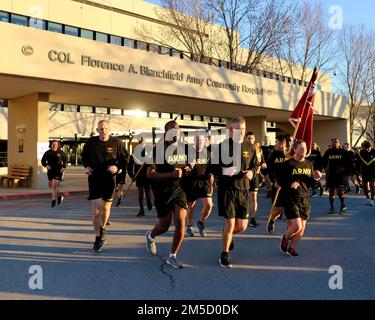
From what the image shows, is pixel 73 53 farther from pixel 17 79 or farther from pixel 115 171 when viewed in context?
pixel 115 171

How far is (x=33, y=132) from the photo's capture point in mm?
15820

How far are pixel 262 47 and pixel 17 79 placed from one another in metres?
19.9

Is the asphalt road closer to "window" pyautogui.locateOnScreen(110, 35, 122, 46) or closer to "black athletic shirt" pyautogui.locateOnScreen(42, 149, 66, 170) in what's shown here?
"black athletic shirt" pyautogui.locateOnScreen(42, 149, 66, 170)

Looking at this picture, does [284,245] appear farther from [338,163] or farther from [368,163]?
[368,163]

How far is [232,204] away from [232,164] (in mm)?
563

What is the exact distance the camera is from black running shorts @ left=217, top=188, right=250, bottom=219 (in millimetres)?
5508

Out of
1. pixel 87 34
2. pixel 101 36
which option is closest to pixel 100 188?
pixel 87 34

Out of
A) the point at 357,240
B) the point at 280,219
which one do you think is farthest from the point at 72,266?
the point at 280,219

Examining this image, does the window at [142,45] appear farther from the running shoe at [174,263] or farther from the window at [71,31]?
the running shoe at [174,263]

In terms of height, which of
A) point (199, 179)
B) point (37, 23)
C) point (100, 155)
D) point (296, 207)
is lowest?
point (296, 207)

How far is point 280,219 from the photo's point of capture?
952 cm

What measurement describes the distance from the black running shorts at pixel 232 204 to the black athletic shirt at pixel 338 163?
5462mm

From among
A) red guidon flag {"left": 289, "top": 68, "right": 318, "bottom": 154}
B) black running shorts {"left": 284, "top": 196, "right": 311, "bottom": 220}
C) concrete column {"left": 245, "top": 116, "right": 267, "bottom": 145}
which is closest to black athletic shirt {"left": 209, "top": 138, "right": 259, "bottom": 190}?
black running shorts {"left": 284, "top": 196, "right": 311, "bottom": 220}
